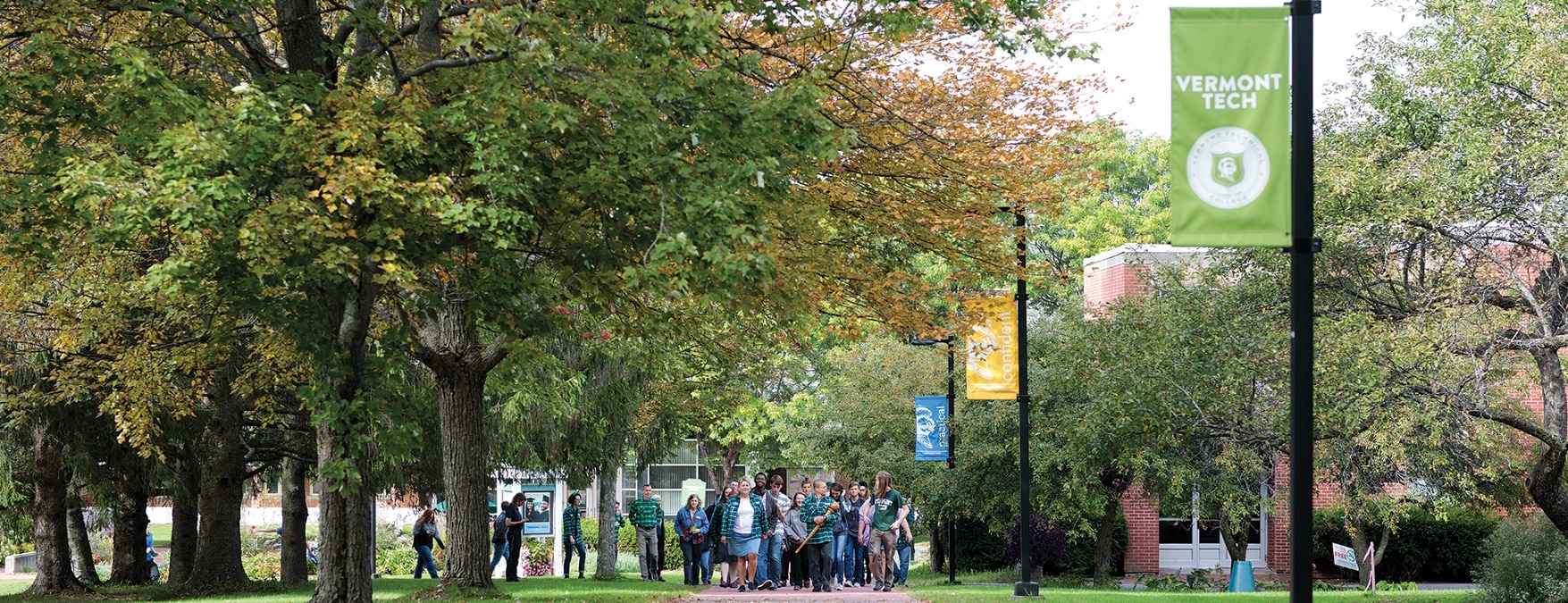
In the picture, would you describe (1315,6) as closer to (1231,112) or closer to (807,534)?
(1231,112)

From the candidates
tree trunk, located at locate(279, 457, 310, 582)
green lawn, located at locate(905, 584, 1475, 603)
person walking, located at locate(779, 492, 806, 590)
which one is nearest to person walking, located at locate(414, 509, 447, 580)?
tree trunk, located at locate(279, 457, 310, 582)

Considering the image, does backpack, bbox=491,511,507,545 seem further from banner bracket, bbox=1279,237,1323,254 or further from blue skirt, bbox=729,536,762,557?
banner bracket, bbox=1279,237,1323,254

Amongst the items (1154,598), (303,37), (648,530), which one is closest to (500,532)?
(648,530)

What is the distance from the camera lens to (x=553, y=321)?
14211 millimetres

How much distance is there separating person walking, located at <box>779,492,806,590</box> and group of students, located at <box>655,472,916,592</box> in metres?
0.01

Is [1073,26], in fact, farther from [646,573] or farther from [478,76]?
→ [646,573]

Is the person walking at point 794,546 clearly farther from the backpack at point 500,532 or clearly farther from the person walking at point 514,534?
the backpack at point 500,532

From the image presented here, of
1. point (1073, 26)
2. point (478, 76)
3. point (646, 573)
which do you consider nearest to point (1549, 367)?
point (1073, 26)

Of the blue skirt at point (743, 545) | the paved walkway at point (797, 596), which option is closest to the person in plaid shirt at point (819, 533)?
the paved walkway at point (797, 596)

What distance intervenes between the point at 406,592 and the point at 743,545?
477cm

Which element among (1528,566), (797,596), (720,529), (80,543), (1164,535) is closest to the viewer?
(1528,566)

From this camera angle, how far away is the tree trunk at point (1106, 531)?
30594 millimetres

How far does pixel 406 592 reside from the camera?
2166 centimetres

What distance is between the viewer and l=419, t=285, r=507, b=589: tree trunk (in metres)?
19.6
